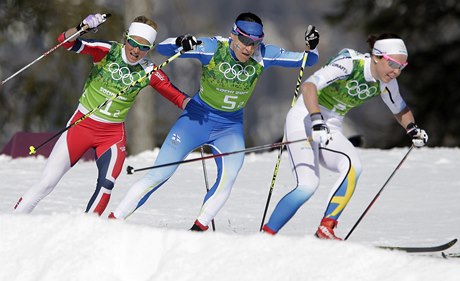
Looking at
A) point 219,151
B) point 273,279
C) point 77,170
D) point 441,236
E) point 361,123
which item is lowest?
point 361,123

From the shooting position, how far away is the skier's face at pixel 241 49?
802 centimetres

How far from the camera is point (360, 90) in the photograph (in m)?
7.69

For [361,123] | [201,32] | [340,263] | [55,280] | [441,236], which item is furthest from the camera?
[361,123]

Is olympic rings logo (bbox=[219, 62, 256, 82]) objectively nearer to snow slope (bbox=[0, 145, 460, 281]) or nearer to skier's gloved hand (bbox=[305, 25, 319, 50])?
skier's gloved hand (bbox=[305, 25, 319, 50])

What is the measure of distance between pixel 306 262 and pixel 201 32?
62.5ft

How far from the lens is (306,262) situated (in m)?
6.05

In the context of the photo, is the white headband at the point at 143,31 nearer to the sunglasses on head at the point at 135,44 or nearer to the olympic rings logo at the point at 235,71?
the sunglasses on head at the point at 135,44

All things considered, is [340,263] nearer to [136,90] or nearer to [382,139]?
[136,90]

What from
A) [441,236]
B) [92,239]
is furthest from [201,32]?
[92,239]

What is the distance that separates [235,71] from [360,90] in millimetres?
945

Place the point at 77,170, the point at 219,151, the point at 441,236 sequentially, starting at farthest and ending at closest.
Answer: the point at 77,170 < the point at 441,236 < the point at 219,151

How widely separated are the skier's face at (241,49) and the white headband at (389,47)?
90cm

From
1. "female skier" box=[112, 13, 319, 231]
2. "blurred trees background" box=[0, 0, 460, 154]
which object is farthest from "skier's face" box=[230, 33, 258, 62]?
"blurred trees background" box=[0, 0, 460, 154]

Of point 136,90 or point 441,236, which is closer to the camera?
point 136,90
